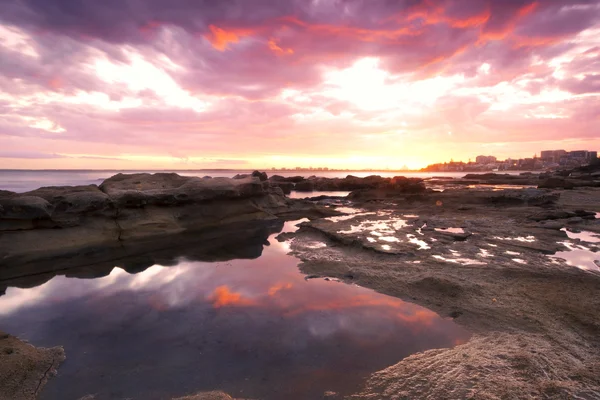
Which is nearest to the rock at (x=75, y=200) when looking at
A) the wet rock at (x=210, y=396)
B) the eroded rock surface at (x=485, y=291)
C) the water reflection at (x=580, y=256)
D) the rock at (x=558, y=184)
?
the eroded rock surface at (x=485, y=291)

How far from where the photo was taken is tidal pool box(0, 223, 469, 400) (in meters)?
4.59

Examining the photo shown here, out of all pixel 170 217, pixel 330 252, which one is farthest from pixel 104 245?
pixel 330 252

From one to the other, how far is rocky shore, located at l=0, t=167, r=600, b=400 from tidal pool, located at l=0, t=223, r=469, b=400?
525 mm

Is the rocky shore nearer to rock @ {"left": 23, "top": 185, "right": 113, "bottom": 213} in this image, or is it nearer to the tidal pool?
rock @ {"left": 23, "top": 185, "right": 113, "bottom": 213}

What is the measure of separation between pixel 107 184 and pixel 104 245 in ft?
18.9

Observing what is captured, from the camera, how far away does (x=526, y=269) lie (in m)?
8.52

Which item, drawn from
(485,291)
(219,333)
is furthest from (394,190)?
(219,333)

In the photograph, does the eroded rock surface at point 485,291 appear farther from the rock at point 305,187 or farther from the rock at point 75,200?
the rock at point 305,187

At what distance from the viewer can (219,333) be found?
6.04 metres

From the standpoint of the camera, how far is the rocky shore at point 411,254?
4.46m

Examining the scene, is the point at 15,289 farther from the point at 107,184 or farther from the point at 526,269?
the point at 526,269

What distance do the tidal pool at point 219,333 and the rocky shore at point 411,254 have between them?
52 cm

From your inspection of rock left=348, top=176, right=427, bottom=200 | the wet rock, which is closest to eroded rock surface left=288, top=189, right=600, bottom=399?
the wet rock

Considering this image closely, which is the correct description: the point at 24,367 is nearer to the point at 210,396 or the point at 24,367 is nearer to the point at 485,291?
the point at 210,396
